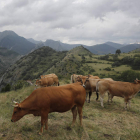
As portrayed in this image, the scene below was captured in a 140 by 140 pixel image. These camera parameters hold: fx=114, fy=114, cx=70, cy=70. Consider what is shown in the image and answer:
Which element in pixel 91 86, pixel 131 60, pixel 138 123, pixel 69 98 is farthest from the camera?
pixel 131 60

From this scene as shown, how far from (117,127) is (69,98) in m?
3.46

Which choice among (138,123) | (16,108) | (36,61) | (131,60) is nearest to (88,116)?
(138,123)

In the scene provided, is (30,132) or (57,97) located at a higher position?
(57,97)

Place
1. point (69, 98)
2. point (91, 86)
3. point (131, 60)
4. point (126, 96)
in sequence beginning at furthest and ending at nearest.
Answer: point (131, 60) → point (91, 86) → point (126, 96) → point (69, 98)

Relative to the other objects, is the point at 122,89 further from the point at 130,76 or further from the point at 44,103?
the point at 130,76

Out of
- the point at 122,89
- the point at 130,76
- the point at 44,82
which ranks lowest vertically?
the point at 130,76

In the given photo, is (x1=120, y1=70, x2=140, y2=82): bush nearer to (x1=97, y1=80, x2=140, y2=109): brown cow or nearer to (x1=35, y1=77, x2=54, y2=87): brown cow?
(x1=97, y1=80, x2=140, y2=109): brown cow

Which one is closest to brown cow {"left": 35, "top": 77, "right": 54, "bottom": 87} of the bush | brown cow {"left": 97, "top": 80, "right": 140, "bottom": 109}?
Answer: brown cow {"left": 97, "top": 80, "right": 140, "bottom": 109}

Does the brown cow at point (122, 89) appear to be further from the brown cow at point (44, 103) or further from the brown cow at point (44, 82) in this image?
the brown cow at point (44, 82)

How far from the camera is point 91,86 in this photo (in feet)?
39.7

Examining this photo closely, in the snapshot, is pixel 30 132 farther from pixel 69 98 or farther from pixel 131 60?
pixel 131 60

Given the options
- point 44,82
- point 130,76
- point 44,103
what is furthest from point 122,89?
point 130,76

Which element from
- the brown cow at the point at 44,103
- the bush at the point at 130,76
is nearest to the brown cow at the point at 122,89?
the brown cow at the point at 44,103

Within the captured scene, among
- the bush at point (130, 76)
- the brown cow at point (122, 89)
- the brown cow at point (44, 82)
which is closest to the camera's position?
the brown cow at point (122, 89)
